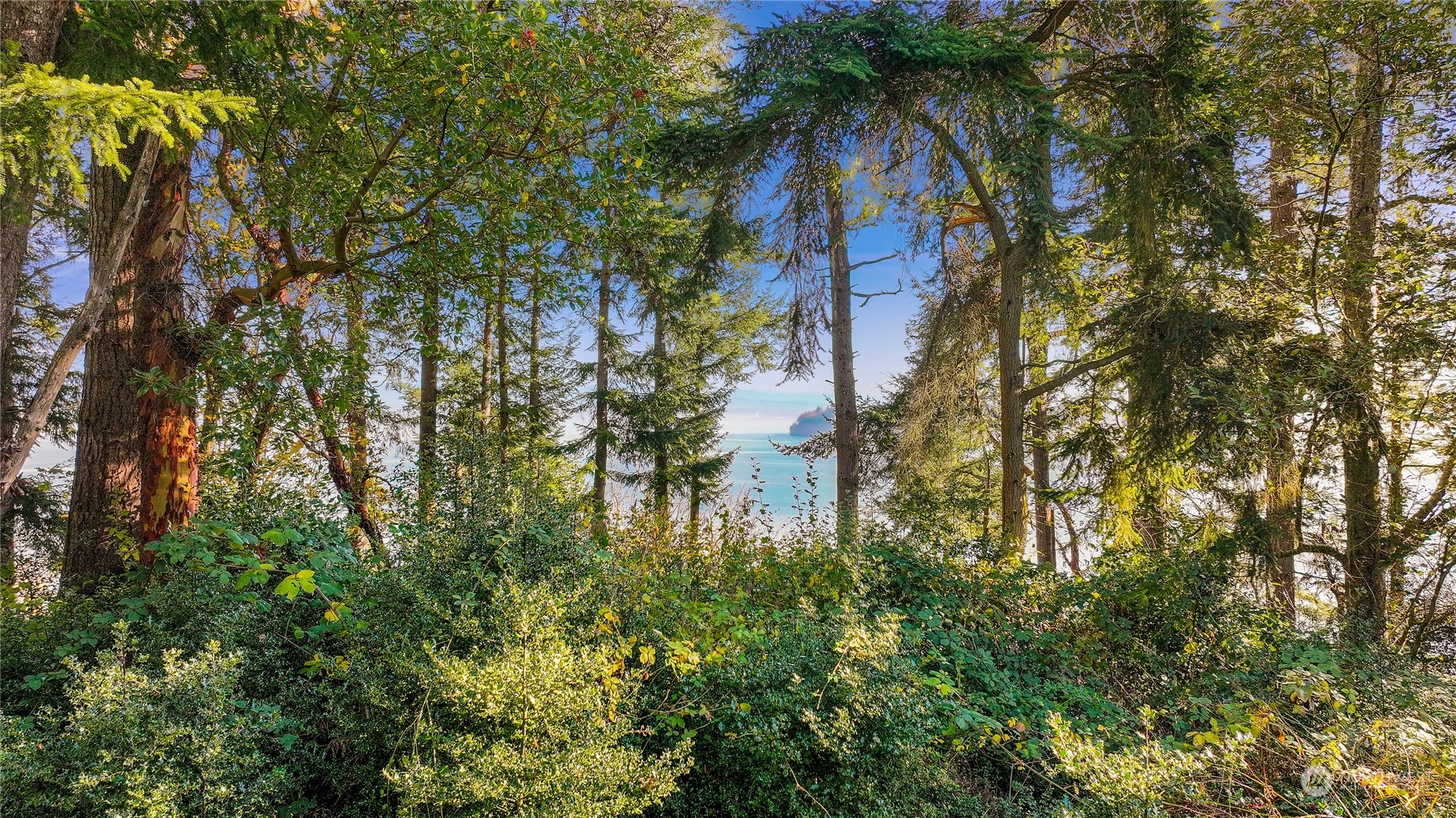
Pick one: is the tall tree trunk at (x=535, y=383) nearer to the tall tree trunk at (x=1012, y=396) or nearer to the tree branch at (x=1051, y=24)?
the tall tree trunk at (x=1012, y=396)

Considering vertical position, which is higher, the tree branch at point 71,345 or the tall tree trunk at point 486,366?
the tall tree trunk at point 486,366

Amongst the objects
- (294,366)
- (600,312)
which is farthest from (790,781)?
(600,312)

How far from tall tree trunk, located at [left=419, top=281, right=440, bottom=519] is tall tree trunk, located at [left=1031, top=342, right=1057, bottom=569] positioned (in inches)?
273

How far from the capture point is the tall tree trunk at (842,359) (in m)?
7.93

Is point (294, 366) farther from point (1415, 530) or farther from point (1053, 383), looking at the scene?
point (1415, 530)

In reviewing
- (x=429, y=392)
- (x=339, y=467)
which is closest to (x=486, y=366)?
(x=429, y=392)

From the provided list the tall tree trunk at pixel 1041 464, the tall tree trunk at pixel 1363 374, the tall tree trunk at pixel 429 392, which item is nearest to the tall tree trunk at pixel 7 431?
the tall tree trunk at pixel 429 392

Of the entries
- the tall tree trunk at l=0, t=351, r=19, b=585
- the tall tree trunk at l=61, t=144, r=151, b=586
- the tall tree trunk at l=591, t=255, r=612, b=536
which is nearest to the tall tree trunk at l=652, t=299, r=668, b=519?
the tall tree trunk at l=591, t=255, r=612, b=536

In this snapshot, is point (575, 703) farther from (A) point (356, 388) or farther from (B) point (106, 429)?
(B) point (106, 429)

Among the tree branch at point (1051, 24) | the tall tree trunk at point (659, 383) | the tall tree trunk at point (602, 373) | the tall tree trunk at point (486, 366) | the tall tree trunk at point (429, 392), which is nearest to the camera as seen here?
the tall tree trunk at point (429, 392)

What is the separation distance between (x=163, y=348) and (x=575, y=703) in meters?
4.42

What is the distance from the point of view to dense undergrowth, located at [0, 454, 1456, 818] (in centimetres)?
179

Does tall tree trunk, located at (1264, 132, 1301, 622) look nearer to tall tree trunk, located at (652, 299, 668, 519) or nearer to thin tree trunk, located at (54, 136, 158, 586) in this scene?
tall tree trunk, located at (652, 299, 668, 519)

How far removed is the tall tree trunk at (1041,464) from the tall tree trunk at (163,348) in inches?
338
